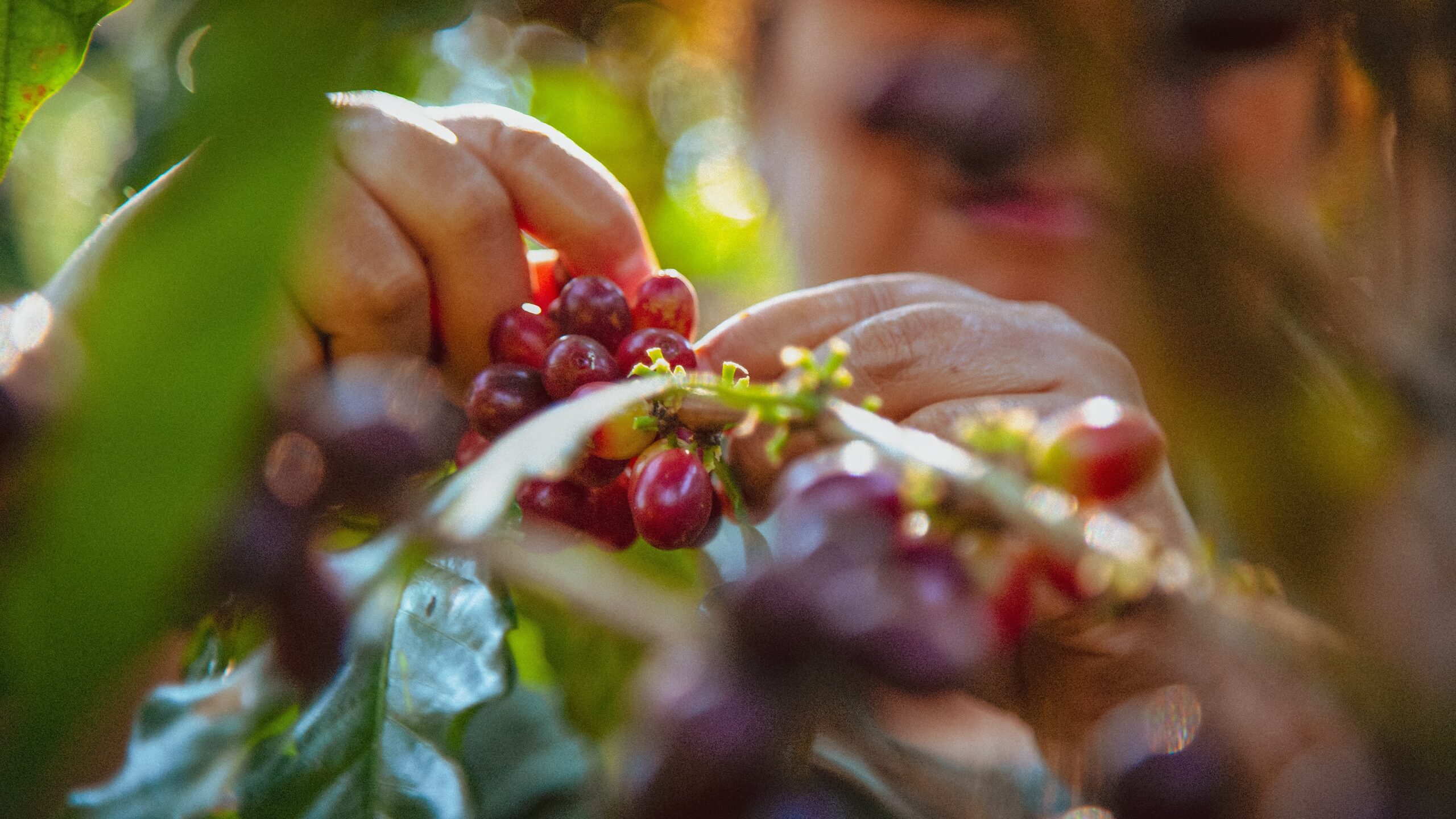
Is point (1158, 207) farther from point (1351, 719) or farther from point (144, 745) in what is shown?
point (144, 745)

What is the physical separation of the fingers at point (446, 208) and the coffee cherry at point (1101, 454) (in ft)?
1.69

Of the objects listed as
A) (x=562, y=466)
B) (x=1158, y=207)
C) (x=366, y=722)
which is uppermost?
(x=1158, y=207)

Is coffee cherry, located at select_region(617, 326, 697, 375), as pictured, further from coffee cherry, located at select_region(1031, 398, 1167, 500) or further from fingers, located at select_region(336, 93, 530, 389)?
coffee cherry, located at select_region(1031, 398, 1167, 500)

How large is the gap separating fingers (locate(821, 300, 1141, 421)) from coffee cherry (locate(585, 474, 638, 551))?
7.8 inches

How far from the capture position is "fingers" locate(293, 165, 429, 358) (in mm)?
697

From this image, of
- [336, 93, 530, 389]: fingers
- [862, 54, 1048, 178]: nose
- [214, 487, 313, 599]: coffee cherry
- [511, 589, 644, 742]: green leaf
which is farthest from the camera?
[862, 54, 1048, 178]: nose

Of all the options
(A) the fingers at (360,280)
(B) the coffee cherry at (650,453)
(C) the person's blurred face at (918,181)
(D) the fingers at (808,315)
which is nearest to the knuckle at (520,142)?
(A) the fingers at (360,280)

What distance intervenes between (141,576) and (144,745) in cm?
75

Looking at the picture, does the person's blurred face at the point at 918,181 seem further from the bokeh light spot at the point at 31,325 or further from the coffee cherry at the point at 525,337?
the bokeh light spot at the point at 31,325

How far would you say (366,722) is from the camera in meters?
0.59

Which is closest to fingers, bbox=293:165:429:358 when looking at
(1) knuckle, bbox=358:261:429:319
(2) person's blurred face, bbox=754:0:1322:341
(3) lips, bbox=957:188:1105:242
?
(1) knuckle, bbox=358:261:429:319

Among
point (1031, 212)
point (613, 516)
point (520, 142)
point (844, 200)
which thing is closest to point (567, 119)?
point (844, 200)

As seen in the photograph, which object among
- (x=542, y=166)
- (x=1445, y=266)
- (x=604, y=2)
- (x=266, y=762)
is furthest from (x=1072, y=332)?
(x=604, y=2)

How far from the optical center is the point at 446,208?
2.40 ft
